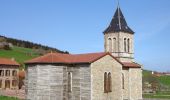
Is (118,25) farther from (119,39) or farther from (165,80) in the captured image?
(165,80)

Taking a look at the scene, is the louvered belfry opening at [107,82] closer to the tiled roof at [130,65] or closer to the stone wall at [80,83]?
the stone wall at [80,83]

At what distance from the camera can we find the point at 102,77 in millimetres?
38219

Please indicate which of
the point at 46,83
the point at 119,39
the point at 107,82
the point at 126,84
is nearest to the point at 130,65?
the point at 126,84

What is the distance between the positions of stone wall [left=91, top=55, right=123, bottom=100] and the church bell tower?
17.5 ft

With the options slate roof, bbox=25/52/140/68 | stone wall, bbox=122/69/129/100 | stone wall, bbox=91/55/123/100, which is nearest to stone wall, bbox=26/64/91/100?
slate roof, bbox=25/52/140/68

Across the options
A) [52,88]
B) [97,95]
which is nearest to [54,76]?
[52,88]

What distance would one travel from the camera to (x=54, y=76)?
38062 mm

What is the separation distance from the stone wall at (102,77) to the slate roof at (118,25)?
284 inches

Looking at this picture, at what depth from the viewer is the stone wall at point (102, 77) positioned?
1469 inches

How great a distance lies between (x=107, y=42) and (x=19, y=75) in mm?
26902

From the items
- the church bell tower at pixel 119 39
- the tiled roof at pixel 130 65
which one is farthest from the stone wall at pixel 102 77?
the church bell tower at pixel 119 39

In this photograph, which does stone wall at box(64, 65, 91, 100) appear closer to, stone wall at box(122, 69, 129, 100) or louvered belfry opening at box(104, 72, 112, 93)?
louvered belfry opening at box(104, 72, 112, 93)

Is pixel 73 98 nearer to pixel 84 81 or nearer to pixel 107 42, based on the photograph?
pixel 84 81

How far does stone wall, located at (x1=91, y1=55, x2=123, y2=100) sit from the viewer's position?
37312mm
